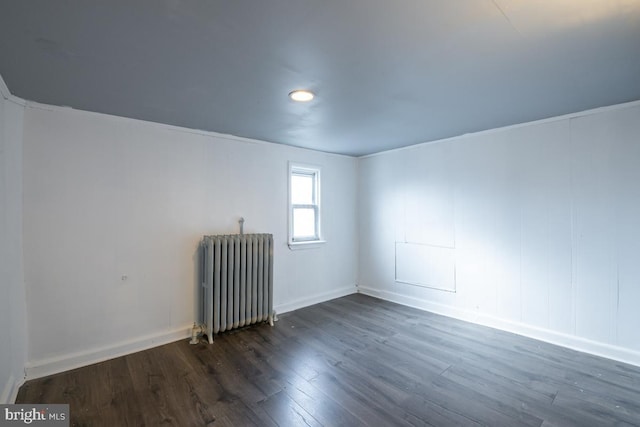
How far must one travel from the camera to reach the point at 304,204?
4.31 m

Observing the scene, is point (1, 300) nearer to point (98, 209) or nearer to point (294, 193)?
point (98, 209)

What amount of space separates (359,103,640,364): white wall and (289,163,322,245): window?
123 centimetres

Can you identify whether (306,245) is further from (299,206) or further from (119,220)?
(119,220)

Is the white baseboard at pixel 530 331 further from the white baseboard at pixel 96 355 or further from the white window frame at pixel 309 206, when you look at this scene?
the white baseboard at pixel 96 355

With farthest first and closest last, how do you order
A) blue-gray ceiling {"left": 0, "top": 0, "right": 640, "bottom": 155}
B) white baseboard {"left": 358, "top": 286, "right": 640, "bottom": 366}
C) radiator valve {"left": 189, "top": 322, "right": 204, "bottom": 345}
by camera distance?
radiator valve {"left": 189, "top": 322, "right": 204, "bottom": 345} < white baseboard {"left": 358, "top": 286, "right": 640, "bottom": 366} < blue-gray ceiling {"left": 0, "top": 0, "right": 640, "bottom": 155}

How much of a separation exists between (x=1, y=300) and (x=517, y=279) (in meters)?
4.45

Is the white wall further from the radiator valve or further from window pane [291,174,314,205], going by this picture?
the radiator valve

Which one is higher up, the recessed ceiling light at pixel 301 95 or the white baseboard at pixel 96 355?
the recessed ceiling light at pixel 301 95

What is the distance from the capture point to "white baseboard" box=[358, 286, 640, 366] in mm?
2598

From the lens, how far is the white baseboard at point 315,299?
12.8ft

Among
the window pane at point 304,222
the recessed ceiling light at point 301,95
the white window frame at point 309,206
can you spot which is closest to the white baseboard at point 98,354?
the white window frame at point 309,206

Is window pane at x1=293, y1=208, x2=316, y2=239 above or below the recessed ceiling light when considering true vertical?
below

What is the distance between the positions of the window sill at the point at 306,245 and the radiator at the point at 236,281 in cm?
54

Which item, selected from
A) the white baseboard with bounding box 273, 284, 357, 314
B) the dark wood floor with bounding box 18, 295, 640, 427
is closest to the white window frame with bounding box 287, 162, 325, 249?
the white baseboard with bounding box 273, 284, 357, 314
